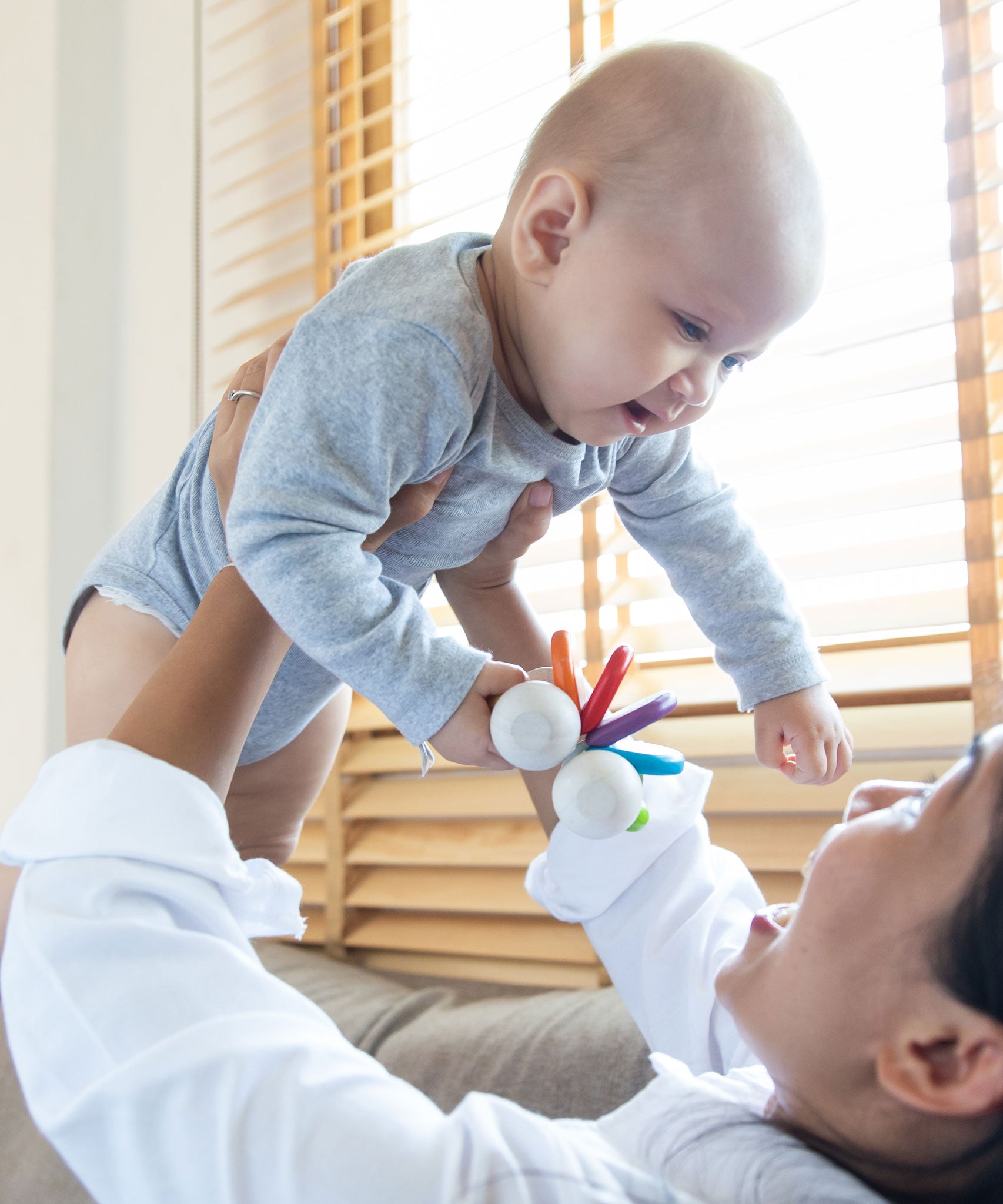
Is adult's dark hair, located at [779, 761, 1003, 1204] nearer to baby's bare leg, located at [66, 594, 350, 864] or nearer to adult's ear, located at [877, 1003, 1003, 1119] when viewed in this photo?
adult's ear, located at [877, 1003, 1003, 1119]

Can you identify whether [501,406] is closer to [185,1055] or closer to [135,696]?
[135,696]

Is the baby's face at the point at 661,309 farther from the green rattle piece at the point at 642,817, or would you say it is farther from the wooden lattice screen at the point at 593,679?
the wooden lattice screen at the point at 593,679

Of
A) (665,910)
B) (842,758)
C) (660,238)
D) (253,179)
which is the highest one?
(253,179)

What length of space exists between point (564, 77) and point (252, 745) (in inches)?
50.4

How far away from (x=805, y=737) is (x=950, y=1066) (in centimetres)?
44

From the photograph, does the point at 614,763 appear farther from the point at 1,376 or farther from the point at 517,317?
the point at 1,376

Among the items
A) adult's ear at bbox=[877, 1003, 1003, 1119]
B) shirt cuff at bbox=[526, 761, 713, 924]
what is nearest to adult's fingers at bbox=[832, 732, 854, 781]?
shirt cuff at bbox=[526, 761, 713, 924]

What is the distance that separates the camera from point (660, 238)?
79cm

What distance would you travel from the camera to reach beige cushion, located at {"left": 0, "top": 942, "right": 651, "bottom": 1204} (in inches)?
46.3

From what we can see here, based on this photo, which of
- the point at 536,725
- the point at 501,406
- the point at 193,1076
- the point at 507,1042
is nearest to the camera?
the point at 193,1076

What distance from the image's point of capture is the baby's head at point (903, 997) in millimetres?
503

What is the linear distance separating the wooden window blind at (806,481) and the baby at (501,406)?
39 centimetres

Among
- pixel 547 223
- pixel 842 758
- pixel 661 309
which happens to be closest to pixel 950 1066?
pixel 842 758

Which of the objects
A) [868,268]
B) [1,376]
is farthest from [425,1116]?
[1,376]
